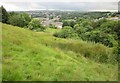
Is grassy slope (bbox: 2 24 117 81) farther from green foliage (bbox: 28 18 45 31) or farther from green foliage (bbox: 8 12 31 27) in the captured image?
green foliage (bbox: 28 18 45 31)

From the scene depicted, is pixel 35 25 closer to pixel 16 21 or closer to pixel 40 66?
pixel 16 21

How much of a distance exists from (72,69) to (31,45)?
7.96 feet

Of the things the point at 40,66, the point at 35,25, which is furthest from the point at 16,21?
the point at 40,66

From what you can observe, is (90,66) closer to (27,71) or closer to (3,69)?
(27,71)

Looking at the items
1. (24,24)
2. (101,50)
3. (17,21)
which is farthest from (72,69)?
(24,24)

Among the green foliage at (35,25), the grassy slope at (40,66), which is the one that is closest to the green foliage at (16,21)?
the green foliage at (35,25)

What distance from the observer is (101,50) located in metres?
12.6

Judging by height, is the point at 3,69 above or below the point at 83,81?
above

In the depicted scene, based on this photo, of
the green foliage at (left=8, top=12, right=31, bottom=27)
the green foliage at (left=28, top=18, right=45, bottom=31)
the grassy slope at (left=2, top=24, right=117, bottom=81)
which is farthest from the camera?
the green foliage at (left=28, top=18, right=45, bottom=31)

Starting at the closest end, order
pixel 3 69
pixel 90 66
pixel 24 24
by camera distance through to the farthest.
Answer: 1. pixel 3 69
2. pixel 90 66
3. pixel 24 24

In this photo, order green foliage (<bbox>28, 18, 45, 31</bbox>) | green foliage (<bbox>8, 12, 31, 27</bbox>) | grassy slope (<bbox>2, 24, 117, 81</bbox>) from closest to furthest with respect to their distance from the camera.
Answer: grassy slope (<bbox>2, 24, 117, 81</bbox>), green foliage (<bbox>8, 12, 31, 27</bbox>), green foliage (<bbox>28, 18, 45, 31</bbox>)

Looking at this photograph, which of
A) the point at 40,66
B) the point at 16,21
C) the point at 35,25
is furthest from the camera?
the point at 35,25

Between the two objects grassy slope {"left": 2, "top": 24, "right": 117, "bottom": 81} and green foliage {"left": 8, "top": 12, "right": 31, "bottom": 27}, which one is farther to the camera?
green foliage {"left": 8, "top": 12, "right": 31, "bottom": 27}

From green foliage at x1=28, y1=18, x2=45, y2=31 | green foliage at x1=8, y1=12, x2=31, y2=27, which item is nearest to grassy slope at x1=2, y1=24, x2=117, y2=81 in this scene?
green foliage at x1=8, y1=12, x2=31, y2=27
